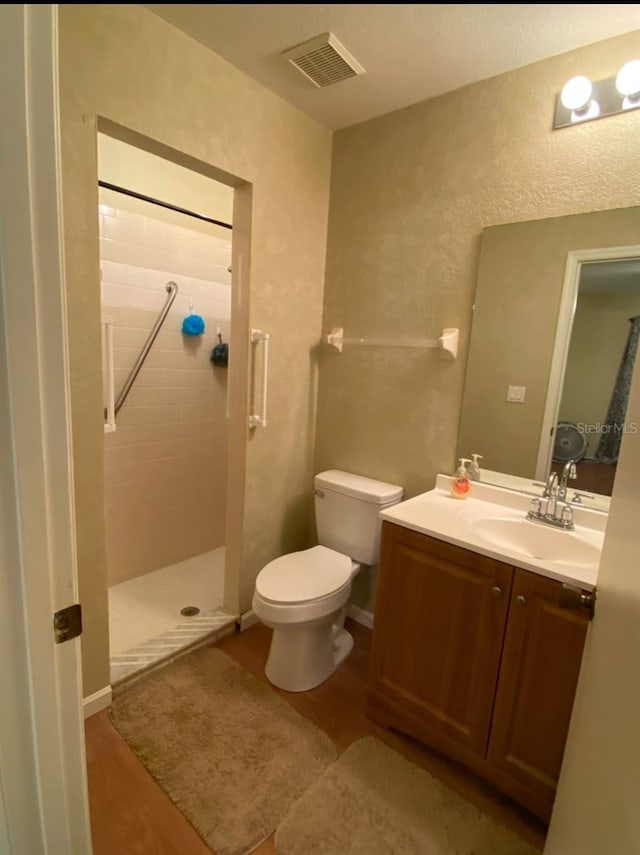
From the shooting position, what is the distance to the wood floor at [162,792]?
1.30 m

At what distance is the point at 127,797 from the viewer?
1414 millimetres

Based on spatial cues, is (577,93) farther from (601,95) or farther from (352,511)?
(352,511)

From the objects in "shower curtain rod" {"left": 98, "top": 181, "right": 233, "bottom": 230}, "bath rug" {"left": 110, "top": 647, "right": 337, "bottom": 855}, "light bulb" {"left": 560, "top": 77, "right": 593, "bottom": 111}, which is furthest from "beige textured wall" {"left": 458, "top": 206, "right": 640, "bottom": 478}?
"shower curtain rod" {"left": 98, "top": 181, "right": 233, "bottom": 230}

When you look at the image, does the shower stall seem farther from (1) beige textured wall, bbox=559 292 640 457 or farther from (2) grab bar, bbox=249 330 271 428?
(1) beige textured wall, bbox=559 292 640 457

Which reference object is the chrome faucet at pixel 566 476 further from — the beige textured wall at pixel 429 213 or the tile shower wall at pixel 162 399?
the tile shower wall at pixel 162 399

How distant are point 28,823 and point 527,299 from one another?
77.1 inches

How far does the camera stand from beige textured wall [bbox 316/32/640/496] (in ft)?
5.14

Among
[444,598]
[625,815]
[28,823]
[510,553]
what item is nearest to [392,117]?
[510,553]

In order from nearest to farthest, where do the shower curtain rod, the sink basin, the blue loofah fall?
the sink basin → the shower curtain rod → the blue loofah

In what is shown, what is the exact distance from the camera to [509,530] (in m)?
1.66

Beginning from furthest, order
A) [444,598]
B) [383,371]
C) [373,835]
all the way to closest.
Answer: [383,371]
[444,598]
[373,835]

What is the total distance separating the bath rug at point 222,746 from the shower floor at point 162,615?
0.09 m

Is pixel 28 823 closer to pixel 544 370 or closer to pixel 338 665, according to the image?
pixel 338 665

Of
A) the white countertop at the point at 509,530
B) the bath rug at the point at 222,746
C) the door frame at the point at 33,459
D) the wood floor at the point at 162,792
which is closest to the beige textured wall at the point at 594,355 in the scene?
the white countertop at the point at 509,530
